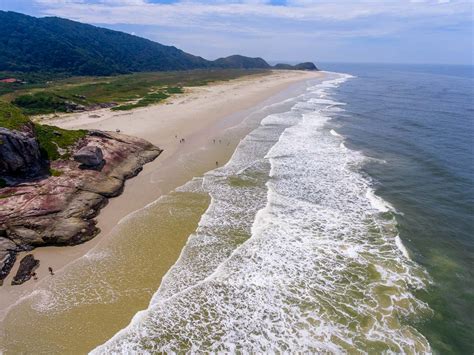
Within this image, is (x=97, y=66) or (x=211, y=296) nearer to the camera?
(x=211, y=296)

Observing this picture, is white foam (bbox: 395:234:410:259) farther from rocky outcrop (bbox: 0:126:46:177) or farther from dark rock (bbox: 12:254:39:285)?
rocky outcrop (bbox: 0:126:46:177)

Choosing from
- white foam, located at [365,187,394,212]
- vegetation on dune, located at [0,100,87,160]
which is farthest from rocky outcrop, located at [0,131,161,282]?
white foam, located at [365,187,394,212]

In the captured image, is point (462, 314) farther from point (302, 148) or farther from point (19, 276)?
point (302, 148)

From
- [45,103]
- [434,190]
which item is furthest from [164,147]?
[45,103]

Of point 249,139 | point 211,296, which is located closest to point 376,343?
point 211,296

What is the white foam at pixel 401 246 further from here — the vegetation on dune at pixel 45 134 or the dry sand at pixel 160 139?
the vegetation on dune at pixel 45 134

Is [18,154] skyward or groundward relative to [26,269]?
skyward

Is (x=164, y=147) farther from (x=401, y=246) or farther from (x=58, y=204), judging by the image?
(x=401, y=246)
